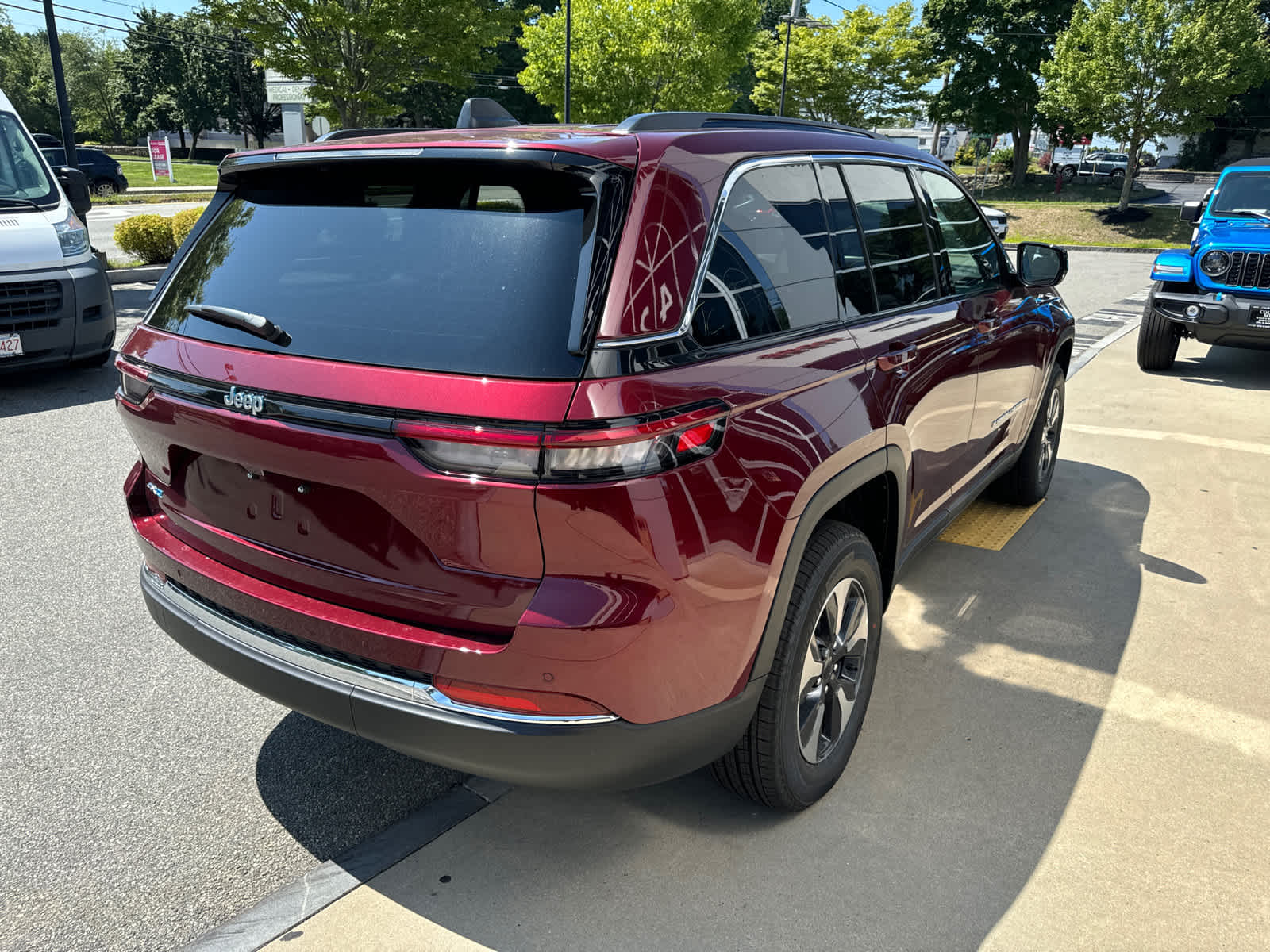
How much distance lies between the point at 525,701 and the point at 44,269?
269 inches

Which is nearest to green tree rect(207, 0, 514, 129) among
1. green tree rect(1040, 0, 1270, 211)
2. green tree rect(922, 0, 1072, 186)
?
green tree rect(1040, 0, 1270, 211)

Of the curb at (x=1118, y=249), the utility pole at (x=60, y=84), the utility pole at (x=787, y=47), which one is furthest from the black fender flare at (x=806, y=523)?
the utility pole at (x=787, y=47)

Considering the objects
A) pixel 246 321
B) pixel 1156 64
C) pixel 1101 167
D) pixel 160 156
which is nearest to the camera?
pixel 246 321

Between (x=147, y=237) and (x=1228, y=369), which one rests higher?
(x=147, y=237)

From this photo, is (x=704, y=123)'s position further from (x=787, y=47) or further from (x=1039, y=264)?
(x=787, y=47)

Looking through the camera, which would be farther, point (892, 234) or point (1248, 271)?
point (1248, 271)

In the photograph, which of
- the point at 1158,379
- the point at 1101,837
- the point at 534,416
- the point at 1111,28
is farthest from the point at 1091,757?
the point at 1111,28

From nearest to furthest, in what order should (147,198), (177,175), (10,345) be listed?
(10,345) → (147,198) → (177,175)

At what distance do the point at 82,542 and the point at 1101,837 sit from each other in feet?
14.3

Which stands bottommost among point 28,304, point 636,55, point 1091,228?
point 1091,228

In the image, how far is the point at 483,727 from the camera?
198cm

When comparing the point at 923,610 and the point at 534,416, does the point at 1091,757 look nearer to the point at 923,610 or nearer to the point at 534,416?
the point at 923,610

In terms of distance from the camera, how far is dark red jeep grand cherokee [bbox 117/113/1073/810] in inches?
75.4

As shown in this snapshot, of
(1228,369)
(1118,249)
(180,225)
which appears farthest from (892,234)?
(1118,249)
